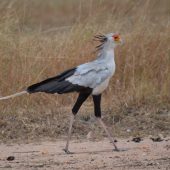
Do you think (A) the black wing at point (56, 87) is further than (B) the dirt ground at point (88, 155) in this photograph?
Yes

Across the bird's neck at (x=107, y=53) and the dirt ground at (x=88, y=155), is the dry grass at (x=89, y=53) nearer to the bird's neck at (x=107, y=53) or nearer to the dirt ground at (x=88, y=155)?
the dirt ground at (x=88, y=155)

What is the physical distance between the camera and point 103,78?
784 centimetres

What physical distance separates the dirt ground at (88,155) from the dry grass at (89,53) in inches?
44.0

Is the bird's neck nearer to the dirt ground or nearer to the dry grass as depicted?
the dirt ground

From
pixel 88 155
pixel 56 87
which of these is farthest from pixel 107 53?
pixel 88 155

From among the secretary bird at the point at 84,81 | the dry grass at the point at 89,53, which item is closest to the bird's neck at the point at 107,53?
the secretary bird at the point at 84,81

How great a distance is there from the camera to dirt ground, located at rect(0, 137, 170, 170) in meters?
7.20

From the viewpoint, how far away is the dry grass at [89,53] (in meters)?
9.81

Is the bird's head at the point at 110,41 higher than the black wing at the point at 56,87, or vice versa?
the bird's head at the point at 110,41

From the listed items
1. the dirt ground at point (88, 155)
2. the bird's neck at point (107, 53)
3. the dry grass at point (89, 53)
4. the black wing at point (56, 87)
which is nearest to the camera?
the dirt ground at point (88, 155)

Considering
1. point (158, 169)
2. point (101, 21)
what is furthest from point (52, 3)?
point (158, 169)

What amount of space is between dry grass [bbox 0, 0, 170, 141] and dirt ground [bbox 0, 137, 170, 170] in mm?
1117

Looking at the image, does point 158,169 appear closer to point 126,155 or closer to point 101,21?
point 126,155

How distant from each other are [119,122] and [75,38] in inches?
75.8
